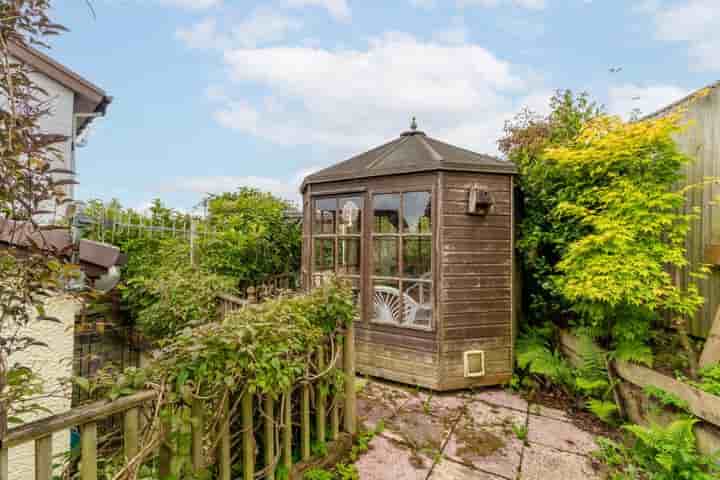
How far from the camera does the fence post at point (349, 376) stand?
247 cm

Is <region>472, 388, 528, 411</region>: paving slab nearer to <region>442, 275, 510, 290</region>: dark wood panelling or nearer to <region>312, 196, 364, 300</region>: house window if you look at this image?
<region>442, 275, 510, 290</region>: dark wood panelling

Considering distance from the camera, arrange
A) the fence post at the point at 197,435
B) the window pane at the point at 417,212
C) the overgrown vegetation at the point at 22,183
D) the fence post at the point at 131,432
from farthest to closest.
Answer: the window pane at the point at 417,212 < the fence post at the point at 197,435 < the fence post at the point at 131,432 < the overgrown vegetation at the point at 22,183

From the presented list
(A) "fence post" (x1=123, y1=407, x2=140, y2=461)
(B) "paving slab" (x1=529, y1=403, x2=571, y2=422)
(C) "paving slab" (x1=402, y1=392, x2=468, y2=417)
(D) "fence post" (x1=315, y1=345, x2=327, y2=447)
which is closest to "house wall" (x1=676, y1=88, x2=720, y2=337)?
(B) "paving slab" (x1=529, y1=403, x2=571, y2=422)

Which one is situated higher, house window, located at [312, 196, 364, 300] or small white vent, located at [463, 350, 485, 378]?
house window, located at [312, 196, 364, 300]

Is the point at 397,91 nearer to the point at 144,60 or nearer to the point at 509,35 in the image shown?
the point at 509,35

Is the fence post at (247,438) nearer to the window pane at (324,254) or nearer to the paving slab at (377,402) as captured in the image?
the paving slab at (377,402)

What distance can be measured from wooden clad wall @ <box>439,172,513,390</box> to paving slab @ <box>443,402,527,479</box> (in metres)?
0.45

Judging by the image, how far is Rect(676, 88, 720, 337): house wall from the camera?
2.98m

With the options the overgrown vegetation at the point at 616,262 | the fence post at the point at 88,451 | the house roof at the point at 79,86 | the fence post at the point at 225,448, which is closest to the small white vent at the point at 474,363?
the overgrown vegetation at the point at 616,262

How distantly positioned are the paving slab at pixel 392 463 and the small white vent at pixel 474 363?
3.98 feet

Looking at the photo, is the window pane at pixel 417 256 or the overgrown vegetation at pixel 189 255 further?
the overgrown vegetation at pixel 189 255

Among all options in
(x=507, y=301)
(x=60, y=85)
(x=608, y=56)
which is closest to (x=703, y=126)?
(x=507, y=301)

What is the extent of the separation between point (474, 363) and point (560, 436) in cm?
94

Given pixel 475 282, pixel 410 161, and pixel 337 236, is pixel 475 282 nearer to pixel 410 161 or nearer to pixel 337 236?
pixel 410 161
